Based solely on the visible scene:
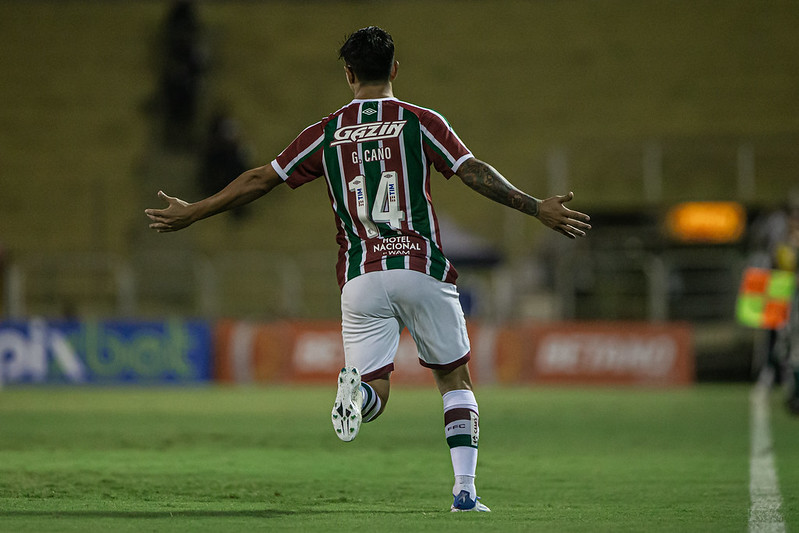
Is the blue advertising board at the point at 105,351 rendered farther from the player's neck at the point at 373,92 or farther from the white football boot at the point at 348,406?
the white football boot at the point at 348,406

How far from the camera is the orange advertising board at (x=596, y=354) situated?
65.8 ft

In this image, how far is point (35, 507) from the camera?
5.98m

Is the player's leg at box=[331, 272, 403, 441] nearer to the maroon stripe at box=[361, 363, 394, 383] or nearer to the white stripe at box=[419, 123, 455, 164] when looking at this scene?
the maroon stripe at box=[361, 363, 394, 383]

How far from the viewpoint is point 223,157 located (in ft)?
76.7

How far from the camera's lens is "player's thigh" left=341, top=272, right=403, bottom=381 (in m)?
6.04

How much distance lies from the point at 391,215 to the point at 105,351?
47.1 feet

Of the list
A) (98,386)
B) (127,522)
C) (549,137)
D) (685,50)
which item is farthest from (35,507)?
(685,50)

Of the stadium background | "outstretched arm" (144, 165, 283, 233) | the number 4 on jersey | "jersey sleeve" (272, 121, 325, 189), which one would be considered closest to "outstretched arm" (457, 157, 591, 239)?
the number 4 on jersey

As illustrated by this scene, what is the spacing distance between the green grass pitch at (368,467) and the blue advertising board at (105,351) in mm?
3583

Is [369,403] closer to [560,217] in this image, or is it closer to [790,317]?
[560,217]

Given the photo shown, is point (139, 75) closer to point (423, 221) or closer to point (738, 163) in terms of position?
point (738, 163)

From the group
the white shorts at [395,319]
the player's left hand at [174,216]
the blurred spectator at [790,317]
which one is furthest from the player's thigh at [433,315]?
the blurred spectator at [790,317]

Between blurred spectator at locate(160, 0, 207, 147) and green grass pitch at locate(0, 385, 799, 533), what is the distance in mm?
10364

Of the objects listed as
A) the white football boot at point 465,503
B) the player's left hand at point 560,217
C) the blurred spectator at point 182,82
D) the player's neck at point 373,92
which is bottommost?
the white football boot at point 465,503
